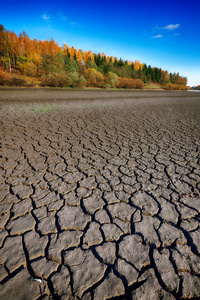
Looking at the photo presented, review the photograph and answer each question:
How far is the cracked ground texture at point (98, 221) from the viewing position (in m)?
1.21

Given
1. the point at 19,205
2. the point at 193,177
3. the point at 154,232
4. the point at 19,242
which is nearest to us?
the point at 19,242

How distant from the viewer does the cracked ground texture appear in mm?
1211

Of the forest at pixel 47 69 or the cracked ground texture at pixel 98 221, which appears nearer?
the cracked ground texture at pixel 98 221

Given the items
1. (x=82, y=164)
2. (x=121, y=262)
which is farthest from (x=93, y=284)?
(x=82, y=164)

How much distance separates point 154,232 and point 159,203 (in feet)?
1.61

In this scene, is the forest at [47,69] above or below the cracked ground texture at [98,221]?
above

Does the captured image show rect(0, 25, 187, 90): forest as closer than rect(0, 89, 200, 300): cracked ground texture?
No

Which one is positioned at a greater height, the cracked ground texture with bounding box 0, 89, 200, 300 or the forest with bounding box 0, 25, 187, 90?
the forest with bounding box 0, 25, 187, 90

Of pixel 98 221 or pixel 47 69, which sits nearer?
pixel 98 221

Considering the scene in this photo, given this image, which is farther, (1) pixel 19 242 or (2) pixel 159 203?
(2) pixel 159 203

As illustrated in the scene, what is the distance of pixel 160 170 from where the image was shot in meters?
2.79

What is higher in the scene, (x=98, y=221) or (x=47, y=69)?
(x=47, y=69)

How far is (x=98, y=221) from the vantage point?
1.75 metres

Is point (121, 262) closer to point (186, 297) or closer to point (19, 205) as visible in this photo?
point (186, 297)
